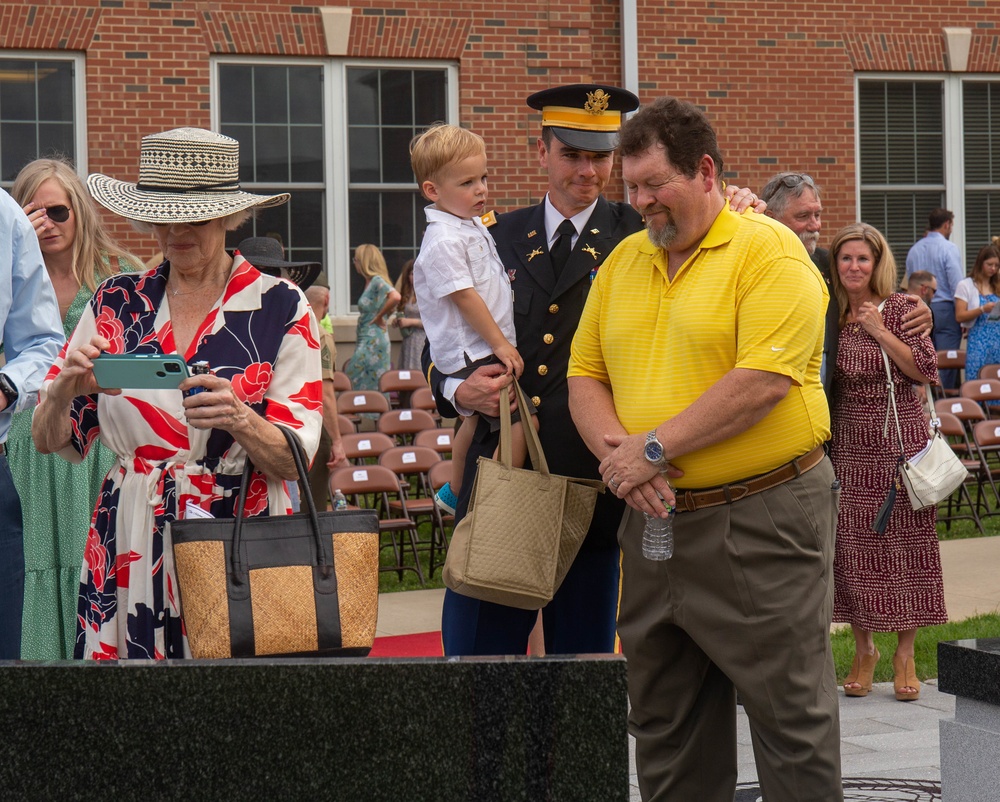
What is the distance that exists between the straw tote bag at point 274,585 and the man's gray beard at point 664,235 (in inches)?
44.3

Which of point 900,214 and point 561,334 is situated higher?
point 900,214

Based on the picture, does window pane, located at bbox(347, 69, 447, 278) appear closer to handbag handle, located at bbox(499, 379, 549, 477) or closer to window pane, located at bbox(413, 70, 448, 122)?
window pane, located at bbox(413, 70, 448, 122)

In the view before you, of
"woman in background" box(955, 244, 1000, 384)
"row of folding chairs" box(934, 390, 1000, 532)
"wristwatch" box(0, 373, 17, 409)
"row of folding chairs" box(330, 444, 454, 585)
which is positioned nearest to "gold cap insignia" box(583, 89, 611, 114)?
"wristwatch" box(0, 373, 17, 409)

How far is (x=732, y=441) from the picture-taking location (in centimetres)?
356

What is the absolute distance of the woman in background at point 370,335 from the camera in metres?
12.8

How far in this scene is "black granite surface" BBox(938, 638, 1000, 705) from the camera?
3600mm

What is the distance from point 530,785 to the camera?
2223mm

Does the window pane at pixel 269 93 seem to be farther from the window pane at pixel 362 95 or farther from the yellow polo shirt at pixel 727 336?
the yellow polo shirt at pixel 727 336

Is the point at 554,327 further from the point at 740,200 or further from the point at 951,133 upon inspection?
the point at 951,133

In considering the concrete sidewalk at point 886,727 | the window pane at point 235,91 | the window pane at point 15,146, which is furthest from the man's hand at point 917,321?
the window pane at point 15,146

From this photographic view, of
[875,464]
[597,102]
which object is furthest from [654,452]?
[875,464]

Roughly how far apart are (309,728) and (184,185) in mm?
1567

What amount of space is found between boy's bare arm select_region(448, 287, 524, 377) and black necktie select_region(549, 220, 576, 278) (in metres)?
0.27

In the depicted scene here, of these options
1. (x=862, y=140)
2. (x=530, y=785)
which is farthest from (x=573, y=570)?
(x=862, y=140)
